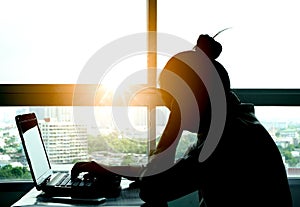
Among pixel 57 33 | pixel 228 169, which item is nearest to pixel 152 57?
pixel 57 33

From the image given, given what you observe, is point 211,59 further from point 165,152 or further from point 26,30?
point 26,30

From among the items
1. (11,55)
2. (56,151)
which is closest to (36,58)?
(11,55)

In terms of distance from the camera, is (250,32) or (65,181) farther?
(250,32)

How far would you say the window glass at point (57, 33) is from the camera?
2.60m

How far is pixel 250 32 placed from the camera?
264 centimetres

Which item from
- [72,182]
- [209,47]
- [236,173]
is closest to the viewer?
[236,173]

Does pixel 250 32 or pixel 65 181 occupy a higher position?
pixel 250 32

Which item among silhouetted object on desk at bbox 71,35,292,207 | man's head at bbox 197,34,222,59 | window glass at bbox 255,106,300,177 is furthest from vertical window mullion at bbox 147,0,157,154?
silhouetted object on desk at bbox 71,35,292,207

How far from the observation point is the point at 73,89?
8.45 ft

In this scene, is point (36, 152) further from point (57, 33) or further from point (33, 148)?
point (57, 33)

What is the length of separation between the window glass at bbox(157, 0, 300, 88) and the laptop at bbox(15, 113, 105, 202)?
3.07ft

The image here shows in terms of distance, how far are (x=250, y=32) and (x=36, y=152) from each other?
1.46 metres

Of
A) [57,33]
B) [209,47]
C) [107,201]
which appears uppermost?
[57,33]

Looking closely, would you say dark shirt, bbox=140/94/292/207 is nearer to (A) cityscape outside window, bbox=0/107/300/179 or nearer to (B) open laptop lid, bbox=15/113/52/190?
(B) open laptop lid, bbox=15/113/52/190
